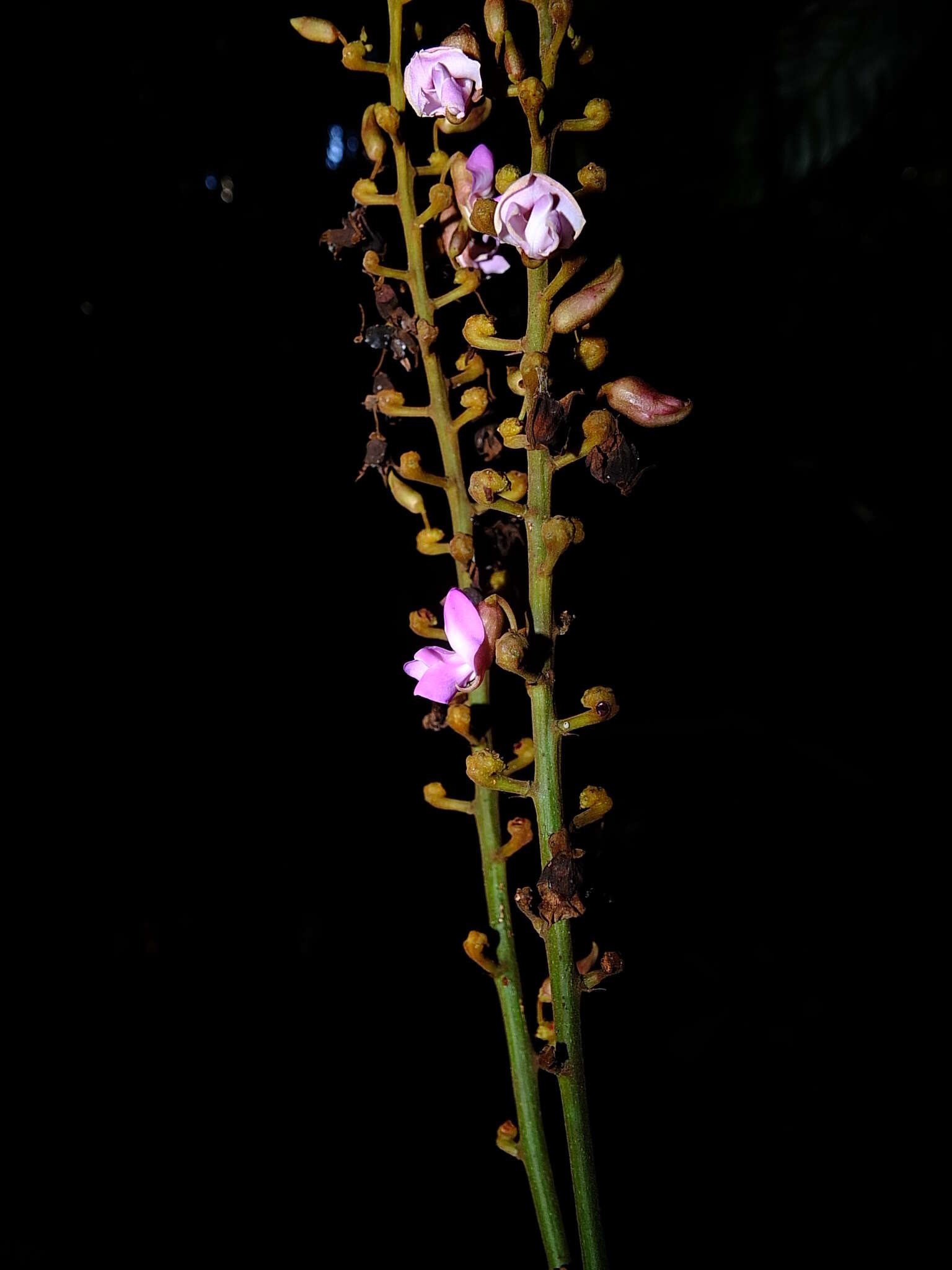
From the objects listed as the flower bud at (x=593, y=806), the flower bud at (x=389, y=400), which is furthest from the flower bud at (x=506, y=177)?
the flower bud at (x=593, y=806)

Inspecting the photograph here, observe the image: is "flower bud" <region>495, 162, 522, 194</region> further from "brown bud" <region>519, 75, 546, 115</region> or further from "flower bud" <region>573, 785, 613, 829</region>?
"flower bud" <region>573, 785, 613, 829</region>

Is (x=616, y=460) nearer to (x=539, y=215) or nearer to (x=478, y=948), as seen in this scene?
(x=539, y=215)

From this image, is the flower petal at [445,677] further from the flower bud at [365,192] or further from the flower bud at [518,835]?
the flower bud at [365,192]

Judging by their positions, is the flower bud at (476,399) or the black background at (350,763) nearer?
the flower bud at (476,399)

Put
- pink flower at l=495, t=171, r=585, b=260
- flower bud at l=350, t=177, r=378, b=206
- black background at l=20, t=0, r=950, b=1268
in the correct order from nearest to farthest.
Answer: pink flower at l=495, t=171, r=585, b=260 < flower bud at l=350, t=177, r=378, b=206 < black background at l=20, t=0, r=950, b=1268

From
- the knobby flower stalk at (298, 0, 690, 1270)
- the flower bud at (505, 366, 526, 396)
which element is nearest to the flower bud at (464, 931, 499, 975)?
the knobby flower stalk at (298, 0, 690, 1270)

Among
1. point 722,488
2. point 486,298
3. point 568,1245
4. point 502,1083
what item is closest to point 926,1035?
point 502,1083
